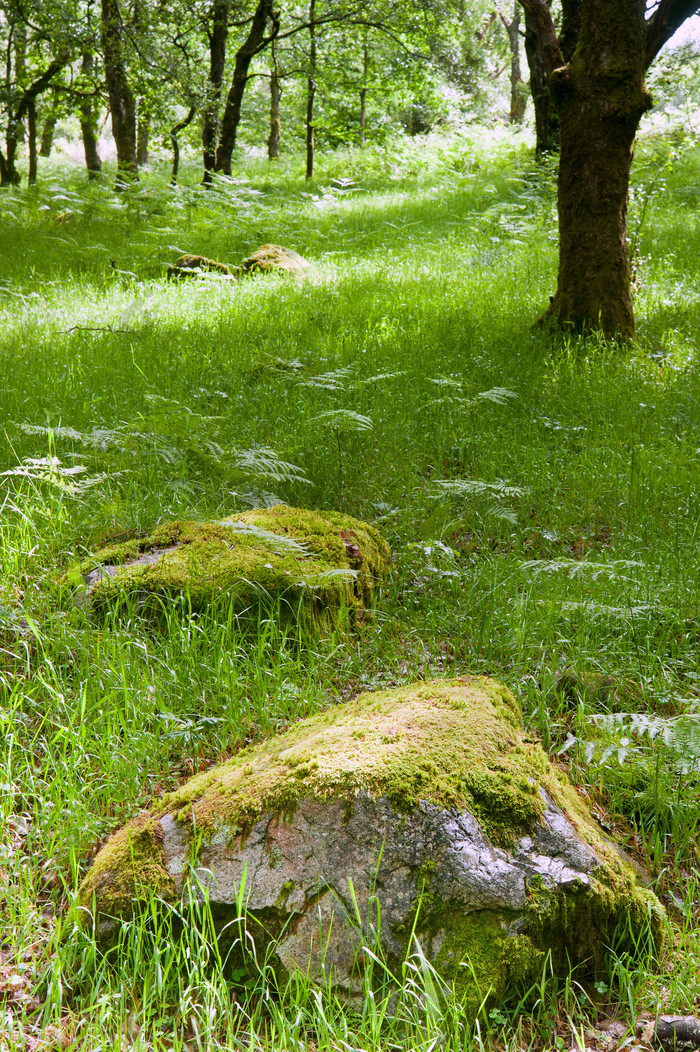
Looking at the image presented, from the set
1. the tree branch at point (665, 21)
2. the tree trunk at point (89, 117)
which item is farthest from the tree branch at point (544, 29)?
the tree trunk at point (89, 117)

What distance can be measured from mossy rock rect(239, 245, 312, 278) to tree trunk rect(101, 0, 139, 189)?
263 inches

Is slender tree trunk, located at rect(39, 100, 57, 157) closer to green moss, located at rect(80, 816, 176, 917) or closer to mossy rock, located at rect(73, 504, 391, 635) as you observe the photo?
mossy rock, located at rect(73, 504, 391, 635)

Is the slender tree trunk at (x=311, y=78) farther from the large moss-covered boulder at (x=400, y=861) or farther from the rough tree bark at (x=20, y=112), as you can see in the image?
the large moss-covered boulder at (x=400, y=861)

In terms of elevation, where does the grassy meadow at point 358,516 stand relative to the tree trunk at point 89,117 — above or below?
below

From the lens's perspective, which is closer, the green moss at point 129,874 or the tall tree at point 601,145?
the green moss at point 129,874

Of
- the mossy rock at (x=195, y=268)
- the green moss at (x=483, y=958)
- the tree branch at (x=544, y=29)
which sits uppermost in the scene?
the tree branch at (x=544, y=29)

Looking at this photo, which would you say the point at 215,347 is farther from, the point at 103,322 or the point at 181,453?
the point at 181,453

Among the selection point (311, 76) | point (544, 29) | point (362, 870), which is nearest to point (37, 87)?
point (311, 76)

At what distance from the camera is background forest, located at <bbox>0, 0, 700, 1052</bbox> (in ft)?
6.32

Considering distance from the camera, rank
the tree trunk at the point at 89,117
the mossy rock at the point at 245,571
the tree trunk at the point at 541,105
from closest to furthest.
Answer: the mossy rock at the point at 245,571, the tree trunk at the point at 541,105, the tree trunk at the point at 89,117

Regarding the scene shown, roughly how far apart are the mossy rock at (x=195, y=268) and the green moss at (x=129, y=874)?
9609 millimetres

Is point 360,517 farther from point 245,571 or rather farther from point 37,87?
point 37,87

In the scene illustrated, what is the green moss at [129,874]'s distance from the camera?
2.06 m

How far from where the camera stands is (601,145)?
7039 millimetres
